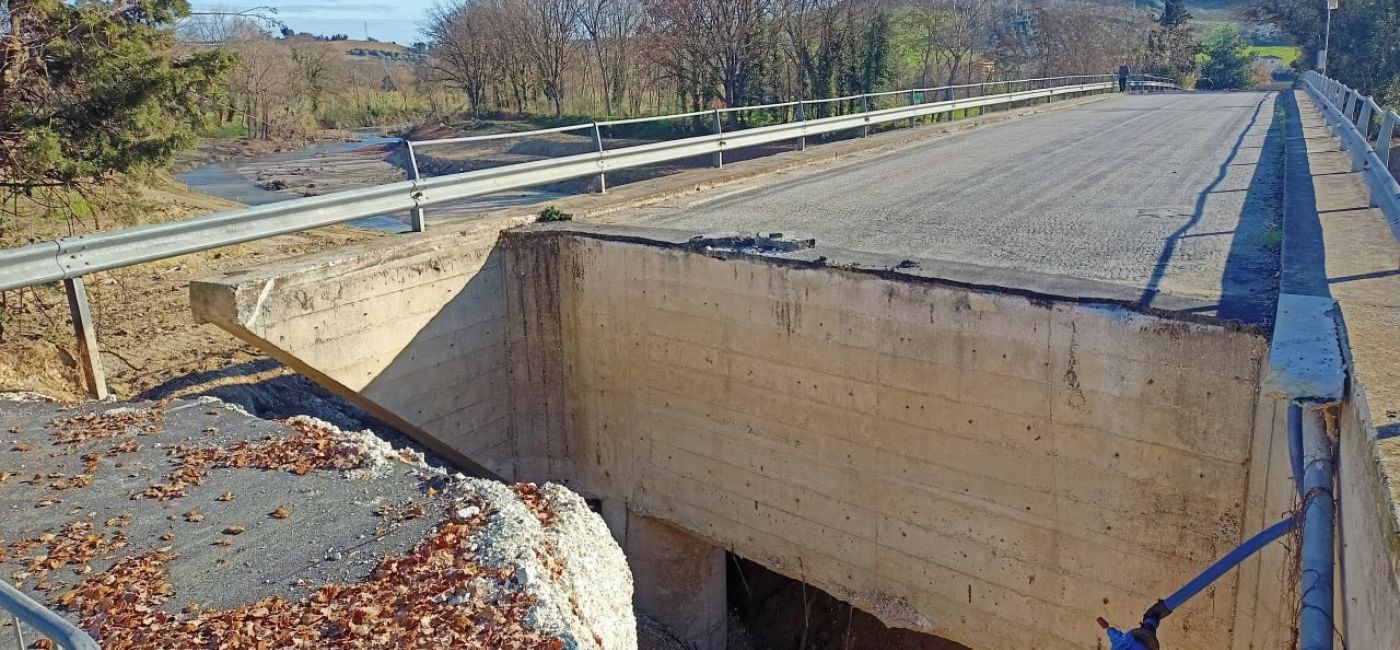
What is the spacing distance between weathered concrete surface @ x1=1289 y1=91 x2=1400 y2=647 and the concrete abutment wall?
79 centimetres

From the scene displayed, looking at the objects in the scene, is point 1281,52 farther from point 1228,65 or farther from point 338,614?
point 338,614

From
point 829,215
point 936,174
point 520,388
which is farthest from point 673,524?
point 936,174

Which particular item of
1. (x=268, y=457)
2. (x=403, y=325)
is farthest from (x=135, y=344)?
(x=268, y=457)

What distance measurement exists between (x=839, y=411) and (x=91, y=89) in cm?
915

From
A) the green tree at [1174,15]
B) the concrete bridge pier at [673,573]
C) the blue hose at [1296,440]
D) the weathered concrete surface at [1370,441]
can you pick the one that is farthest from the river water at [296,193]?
the green tree at [1174,15]

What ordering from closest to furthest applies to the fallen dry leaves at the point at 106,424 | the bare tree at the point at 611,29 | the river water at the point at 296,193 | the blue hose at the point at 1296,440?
the blue hose at the point at 1296,440, the fallen dry leaves at the point at 106,424, the river water at the point at 296,193, the bare tree at the point at 611,29

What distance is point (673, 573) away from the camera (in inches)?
392

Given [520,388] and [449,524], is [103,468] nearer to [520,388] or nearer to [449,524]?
[449,524]

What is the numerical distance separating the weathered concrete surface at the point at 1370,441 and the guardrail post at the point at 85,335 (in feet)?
22.4

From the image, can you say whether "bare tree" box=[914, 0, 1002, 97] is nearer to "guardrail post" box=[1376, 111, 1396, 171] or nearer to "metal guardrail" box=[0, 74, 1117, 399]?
"metal guardrail" box=[0, 74, 1117, 399]

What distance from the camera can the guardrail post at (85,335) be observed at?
605 cm

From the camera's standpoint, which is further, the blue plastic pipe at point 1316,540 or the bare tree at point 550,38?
the bare tree at point 550,38

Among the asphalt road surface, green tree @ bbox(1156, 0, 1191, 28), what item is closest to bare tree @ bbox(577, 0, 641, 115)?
green tree @ bbox(1156, 0, 1191, 28)

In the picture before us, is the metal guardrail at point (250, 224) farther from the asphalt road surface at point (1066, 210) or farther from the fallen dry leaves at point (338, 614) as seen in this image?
the fallen dry leaves at point (338, 614)
